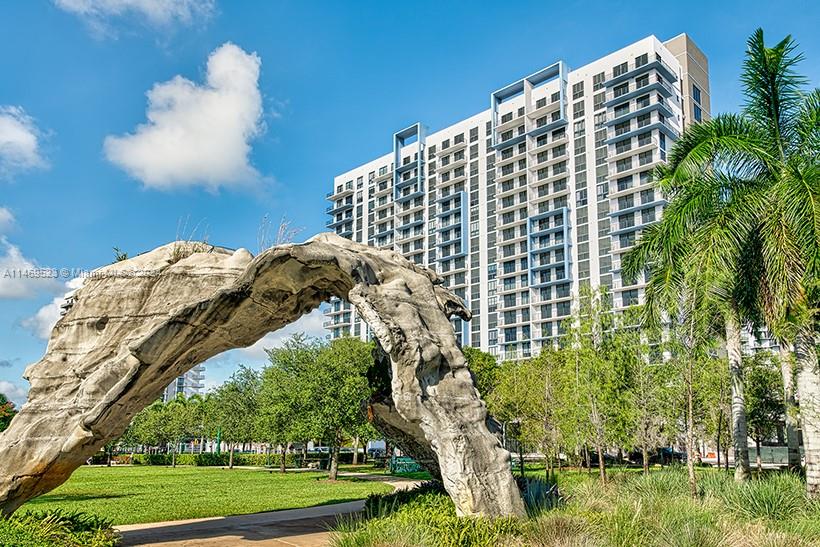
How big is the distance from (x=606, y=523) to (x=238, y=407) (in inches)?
1588

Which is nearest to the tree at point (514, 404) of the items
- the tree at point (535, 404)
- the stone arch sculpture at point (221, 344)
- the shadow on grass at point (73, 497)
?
the tree at point (535, 404)

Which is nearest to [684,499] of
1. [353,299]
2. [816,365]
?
[816,365]

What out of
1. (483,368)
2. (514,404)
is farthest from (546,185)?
(514,404)

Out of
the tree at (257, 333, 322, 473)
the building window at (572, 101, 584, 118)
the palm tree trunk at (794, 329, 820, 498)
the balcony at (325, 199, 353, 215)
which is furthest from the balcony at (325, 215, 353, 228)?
the palm tree trunk at (794, 329, 820, 498)

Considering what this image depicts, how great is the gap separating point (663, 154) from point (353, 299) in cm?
6497

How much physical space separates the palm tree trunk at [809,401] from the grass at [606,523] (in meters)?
0.59

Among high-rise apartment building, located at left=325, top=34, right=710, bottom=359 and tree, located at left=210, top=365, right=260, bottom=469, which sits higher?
high-rise apartment building, located at left=325, top=34, right=710, bottom=359

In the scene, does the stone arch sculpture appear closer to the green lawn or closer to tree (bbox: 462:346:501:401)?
the green lawn

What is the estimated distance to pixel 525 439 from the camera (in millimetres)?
28391

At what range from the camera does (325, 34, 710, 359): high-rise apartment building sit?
2758 inches

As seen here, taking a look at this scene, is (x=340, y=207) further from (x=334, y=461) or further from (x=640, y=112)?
(x=334, y=461)

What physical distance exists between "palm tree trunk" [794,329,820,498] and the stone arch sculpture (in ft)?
24.8

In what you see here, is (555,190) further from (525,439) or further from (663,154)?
(525,439)

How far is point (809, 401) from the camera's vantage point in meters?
14.0
